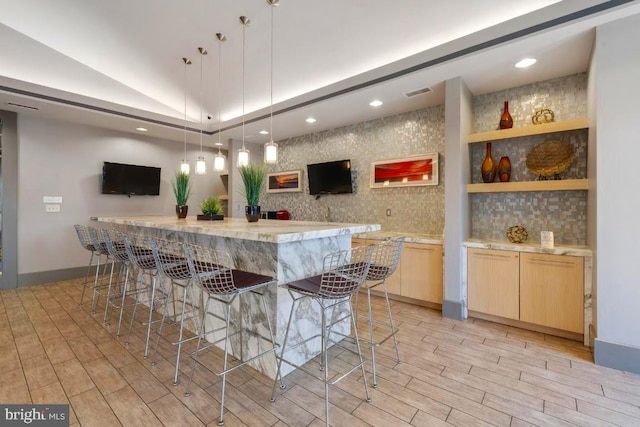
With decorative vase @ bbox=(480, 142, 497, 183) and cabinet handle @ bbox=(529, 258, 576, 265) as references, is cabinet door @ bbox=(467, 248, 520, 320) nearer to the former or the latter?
cabinet handle @ bbox=(529, 258, 576, 265)

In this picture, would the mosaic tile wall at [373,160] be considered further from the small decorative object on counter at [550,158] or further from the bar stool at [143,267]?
the bar stool at [143,267]

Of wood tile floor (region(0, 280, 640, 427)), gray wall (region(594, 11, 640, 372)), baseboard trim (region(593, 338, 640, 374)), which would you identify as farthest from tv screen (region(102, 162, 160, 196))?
baseboard trim (region(593, 338, 640, 374))

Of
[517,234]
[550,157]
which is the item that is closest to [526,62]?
[550,157]

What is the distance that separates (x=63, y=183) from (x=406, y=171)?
5.61m

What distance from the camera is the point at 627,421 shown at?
1689 millimetres

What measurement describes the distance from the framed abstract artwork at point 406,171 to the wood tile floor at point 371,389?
6.88 feet

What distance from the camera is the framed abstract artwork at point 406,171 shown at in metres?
4.01

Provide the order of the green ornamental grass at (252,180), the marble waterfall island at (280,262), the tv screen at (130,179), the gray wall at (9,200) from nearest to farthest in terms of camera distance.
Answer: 1. the marble waterfall island at (280,262)
2. the green ornamental grass at (252,180)
3. the gray wall at (9,200)
4. the tv screen at (130,179)

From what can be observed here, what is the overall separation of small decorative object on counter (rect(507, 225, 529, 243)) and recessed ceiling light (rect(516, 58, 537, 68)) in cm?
169

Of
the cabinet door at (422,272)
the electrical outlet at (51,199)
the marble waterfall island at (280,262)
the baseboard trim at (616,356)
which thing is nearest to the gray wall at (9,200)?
the electrical outlet at (51,199)

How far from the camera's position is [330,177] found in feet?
16.6

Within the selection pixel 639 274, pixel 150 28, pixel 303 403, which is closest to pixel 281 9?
pixel 150 28

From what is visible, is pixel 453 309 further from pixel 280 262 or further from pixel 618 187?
pixel 280 262

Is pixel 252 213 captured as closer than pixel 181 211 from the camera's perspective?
Yes
